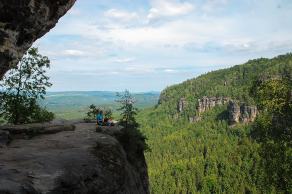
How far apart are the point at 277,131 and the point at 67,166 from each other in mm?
18569

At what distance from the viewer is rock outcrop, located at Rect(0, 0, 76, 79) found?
18.5 metres

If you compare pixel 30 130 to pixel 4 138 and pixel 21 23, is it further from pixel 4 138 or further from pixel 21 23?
pixel 21 23

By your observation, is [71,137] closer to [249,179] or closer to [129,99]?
[129,99]

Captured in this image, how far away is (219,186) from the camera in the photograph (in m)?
179

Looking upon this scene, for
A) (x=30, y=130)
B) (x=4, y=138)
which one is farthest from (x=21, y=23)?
(x=30, y=130)

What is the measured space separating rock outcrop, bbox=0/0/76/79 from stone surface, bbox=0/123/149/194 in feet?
15.5

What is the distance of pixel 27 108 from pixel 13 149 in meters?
21.5

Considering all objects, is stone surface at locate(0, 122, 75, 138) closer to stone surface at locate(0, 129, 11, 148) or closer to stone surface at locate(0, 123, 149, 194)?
stone surface at locate(0, 123, 149, 194)

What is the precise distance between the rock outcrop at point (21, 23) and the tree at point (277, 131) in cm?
1810

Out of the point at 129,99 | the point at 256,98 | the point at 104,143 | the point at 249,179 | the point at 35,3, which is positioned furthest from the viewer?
the point at 249,179

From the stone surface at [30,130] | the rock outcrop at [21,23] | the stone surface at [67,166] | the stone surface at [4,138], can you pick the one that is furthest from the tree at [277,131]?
the stone surface at [4,138]

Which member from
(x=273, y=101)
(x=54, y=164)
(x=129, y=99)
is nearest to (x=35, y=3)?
(x=54, y=164)

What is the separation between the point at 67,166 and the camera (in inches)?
789

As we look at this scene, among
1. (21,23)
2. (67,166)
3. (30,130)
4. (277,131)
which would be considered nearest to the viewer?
(21,23)
